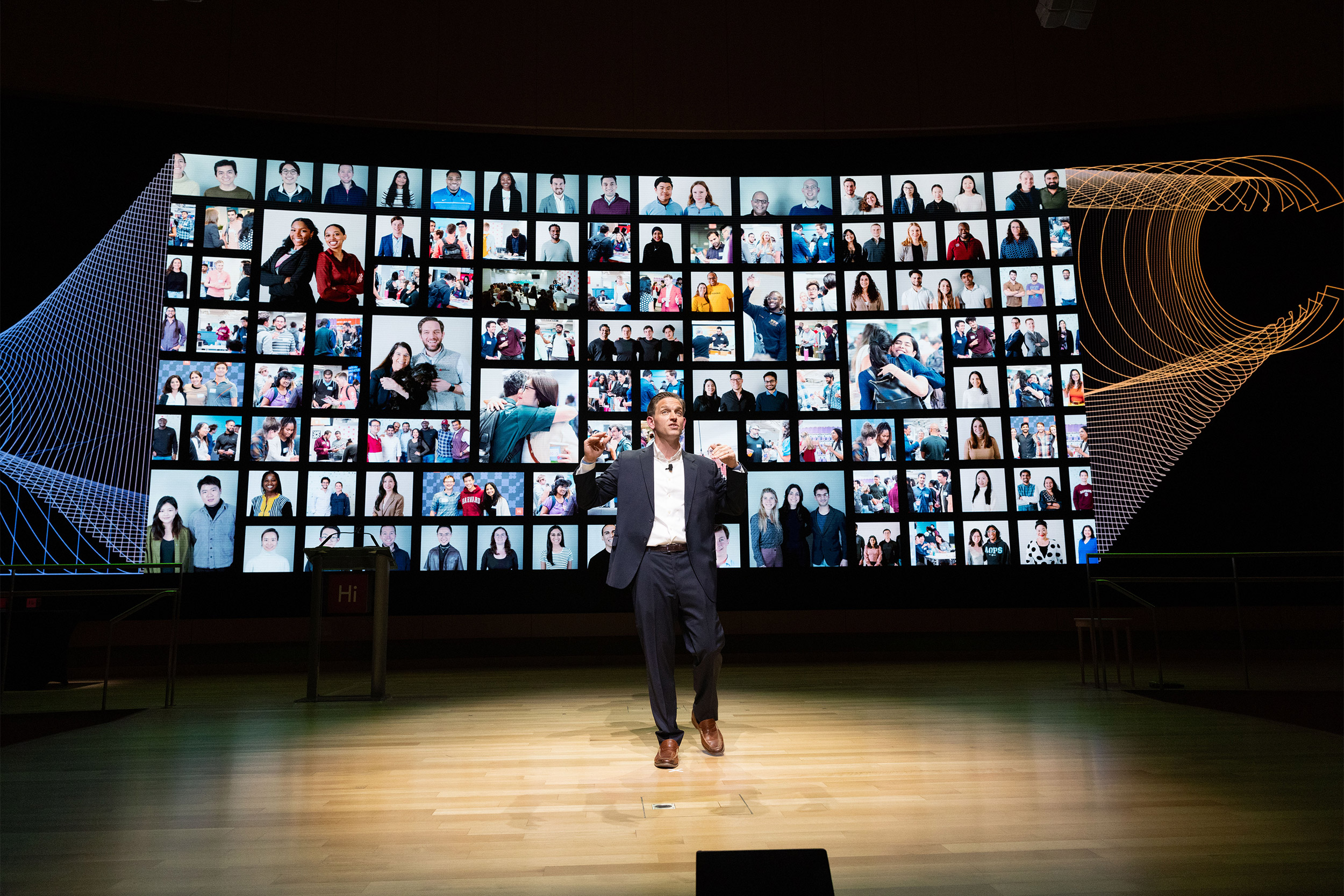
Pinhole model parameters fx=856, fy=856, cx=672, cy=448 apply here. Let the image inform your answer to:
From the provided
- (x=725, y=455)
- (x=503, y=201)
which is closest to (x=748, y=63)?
(x=503, y=201)

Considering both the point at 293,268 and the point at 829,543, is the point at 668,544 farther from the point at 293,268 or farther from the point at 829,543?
the point at 293,268

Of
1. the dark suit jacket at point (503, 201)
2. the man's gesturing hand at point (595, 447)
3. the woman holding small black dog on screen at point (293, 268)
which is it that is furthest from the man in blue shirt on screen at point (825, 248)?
the man's gesturing hand at point (595, 447)

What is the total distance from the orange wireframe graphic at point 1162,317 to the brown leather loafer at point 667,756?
5907mm

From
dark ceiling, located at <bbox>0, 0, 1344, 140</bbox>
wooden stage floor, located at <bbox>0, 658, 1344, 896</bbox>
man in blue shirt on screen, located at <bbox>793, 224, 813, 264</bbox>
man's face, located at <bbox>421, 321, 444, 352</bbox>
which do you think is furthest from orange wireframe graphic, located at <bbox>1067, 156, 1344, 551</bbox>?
man's face, located at <bbox>421, 321, 444, 352</bbox>

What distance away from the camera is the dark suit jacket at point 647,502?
3359 mm

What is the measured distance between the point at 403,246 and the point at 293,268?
96 cm

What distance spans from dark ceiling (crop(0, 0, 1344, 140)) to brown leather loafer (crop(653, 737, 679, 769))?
662 cm

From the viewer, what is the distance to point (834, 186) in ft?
27.2

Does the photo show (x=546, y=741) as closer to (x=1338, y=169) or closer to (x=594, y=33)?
(x=594, y=33)

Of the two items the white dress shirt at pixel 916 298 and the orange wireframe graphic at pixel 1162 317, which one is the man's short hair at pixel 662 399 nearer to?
the white dress shirt at pixel 916 298

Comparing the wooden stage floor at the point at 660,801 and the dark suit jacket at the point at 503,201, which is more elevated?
the dark suit jacket at the point at 503,201

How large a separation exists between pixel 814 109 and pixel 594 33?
233 centimetres

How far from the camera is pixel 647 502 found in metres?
3.37

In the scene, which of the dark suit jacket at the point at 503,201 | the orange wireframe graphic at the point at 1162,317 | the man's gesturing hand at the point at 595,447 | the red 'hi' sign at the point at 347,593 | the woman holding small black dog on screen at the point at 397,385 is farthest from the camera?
the dark suit jacket at the point at 503,201
